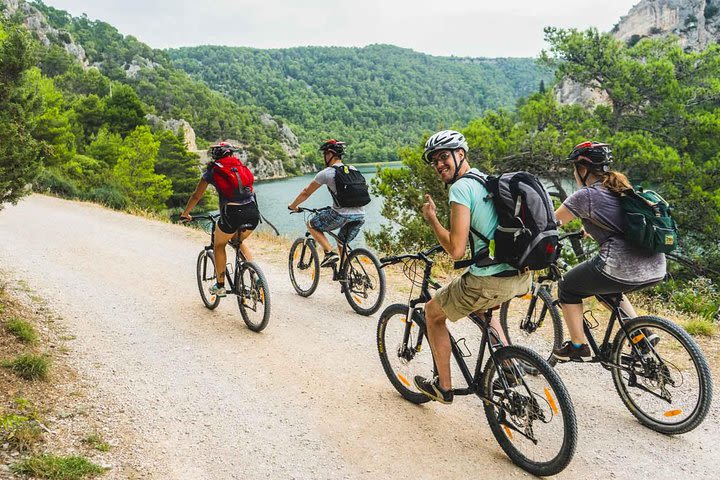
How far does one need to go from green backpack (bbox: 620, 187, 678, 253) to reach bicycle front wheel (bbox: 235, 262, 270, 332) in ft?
13.4

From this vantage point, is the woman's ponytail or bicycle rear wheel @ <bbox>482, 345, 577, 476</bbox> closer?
bicycle rear wheel @ <bbox>482, 345, 577, 476</bbox>

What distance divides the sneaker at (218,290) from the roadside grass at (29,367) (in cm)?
233

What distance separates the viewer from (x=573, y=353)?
4.45m

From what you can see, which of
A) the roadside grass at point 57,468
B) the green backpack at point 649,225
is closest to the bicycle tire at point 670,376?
the green backpack at point 649,225

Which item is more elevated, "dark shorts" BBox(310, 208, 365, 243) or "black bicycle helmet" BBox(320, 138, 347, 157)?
"black bicycle helmet" BBox(320, 138, 347, 157)

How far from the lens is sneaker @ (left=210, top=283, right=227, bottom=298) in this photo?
690cm

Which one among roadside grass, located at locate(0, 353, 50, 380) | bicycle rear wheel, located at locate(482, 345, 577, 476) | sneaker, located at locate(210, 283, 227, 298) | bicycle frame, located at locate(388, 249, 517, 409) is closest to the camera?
bicycle rear wheel, located at locate(482, 345, 577, 476)

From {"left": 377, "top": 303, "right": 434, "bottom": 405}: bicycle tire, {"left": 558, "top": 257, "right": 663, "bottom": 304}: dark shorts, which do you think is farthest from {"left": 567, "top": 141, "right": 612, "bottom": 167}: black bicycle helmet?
{"left": 377, "top": 303, "right": 434, "bottom": 405}: bicycle tire

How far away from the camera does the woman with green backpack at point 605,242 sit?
12.9 feet

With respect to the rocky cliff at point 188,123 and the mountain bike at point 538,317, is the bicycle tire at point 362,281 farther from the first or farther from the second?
the rocky cliff at point 188,123

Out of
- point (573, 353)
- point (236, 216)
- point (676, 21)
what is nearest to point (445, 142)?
point (573, 353)

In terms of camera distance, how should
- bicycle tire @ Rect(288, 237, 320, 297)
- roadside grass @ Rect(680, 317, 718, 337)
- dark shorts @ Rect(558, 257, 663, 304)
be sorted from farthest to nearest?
bicycle tire @ Rect(288, 237, 320, 297)
roadside grass @ Rect(680, 317, 718, 337)
dark shorts @ Rect(558, 257, 663, 304)

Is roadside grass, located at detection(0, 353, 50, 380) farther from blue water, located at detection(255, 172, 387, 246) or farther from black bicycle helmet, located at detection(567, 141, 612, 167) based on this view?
blue water, located at detection(255, 172, 387, 246)

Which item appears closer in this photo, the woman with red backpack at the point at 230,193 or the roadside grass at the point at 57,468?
the roadside grass at the point at 57,468
